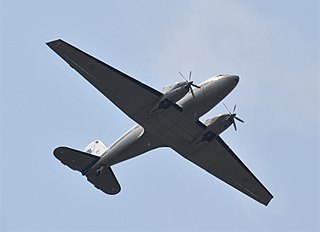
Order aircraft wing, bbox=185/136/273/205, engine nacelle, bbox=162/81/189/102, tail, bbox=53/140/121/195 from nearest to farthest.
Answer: engine nacelle, bbox=162/81/189/102 → tail, bbox=53/140/121/195 → aircraft wing, bbox=185/136/273/205

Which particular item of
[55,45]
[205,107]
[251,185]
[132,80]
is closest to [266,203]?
[251,185]

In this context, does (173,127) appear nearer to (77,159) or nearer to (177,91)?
(177,91)

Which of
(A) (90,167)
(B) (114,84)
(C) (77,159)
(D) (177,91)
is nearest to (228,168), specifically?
(A) (90,167)

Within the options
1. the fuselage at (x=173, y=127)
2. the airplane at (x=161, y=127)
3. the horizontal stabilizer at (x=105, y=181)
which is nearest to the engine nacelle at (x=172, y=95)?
the airplane at (x=161, y=127)

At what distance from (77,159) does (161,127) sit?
26.7 feet

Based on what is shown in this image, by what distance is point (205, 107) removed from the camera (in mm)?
63656

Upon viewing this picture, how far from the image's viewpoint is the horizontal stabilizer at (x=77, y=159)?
Answer: 6844cm

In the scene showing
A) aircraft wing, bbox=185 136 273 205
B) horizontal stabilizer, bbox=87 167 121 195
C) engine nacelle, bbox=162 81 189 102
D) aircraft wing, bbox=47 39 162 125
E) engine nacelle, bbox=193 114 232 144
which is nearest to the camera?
aircraft wing, bbox=47 39 162 125

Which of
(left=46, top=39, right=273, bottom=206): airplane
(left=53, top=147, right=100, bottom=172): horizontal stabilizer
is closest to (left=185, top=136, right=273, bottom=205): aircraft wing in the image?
(left=46, top=39, right=273, bottom=206): airplane

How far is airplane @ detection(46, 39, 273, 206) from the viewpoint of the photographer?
6241cm

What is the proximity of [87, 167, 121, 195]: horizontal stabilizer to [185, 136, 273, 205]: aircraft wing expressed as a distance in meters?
6.27

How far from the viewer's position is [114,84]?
6272 centimetres

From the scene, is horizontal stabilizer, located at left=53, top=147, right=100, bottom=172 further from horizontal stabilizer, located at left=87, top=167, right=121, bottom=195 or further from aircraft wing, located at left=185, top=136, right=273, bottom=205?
aircraft wing, located at left=185, top=136, right=273, bottom=205

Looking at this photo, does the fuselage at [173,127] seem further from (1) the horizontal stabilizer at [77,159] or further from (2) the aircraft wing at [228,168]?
(2) the aircraft wing at [228,168]
